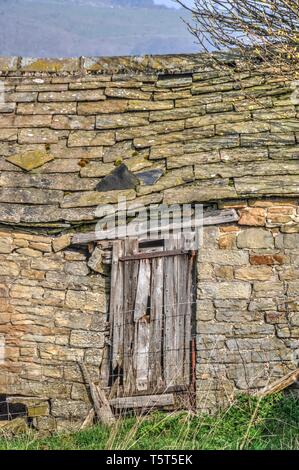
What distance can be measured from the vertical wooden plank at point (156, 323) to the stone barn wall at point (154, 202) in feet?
1.54

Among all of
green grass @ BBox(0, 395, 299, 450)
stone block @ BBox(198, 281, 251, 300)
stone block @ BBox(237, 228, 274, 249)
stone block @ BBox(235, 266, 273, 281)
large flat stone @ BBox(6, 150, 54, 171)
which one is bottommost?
green grass @ BBox(0, 395, 299, 450)

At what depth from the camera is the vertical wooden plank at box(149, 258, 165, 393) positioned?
320 inches

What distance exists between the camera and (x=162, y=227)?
26.1ft

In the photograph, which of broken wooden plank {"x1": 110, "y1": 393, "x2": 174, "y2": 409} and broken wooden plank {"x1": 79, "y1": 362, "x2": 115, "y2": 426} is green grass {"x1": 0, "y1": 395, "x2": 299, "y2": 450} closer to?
broken wooden plank {"x1": 110, "y1": 393, "x2": 174, "y2": 409}

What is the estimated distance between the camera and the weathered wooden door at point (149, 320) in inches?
317

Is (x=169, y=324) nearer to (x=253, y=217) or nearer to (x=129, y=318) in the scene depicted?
(x=129, y=318)

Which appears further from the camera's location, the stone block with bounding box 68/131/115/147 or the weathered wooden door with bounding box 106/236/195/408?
the stone block with bounding box 68/131/115/147

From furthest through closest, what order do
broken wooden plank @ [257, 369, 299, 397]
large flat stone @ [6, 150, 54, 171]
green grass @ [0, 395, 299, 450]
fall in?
large flat stone @ [6, 150, 54, 171], broken wooden plank @ [257, 369, 299, 397], green grass @ [0, 395, 299, 450]

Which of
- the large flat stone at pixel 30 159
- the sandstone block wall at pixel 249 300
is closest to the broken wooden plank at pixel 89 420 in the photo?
the sandstone block wall at pixel 249 300

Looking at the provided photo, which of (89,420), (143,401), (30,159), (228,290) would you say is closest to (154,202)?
(228,290)

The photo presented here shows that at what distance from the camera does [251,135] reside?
8.28 metres

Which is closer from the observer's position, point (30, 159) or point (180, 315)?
point (180, 315)

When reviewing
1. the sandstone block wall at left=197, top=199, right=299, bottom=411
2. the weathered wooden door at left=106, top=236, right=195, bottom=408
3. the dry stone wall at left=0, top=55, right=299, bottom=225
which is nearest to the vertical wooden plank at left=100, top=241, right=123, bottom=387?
the weathered wooden door at left=106, top=236, right=195, bottom=408

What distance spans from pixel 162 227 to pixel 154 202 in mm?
274
